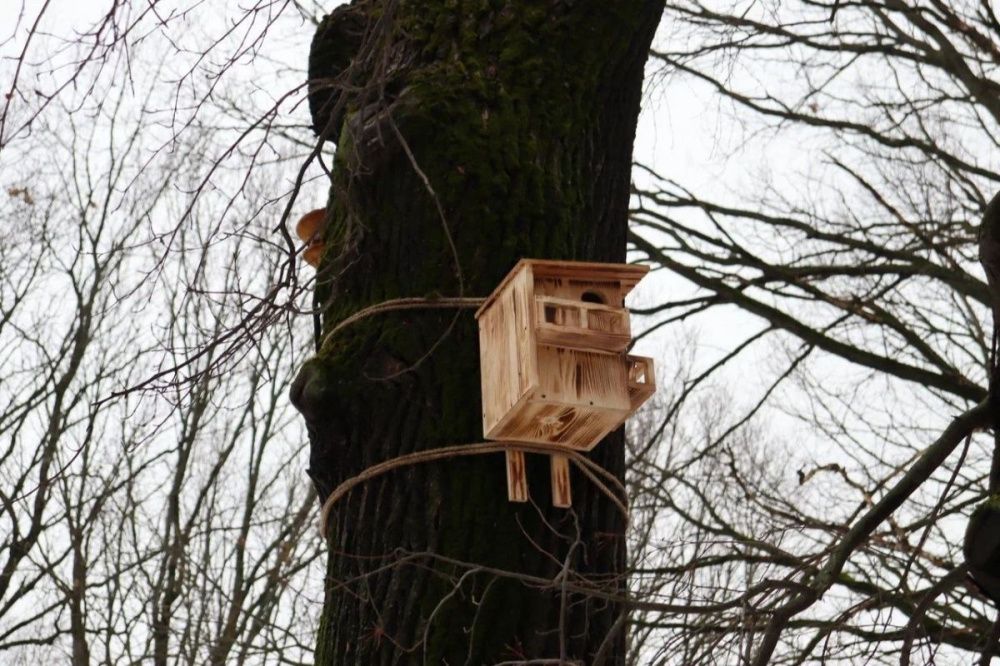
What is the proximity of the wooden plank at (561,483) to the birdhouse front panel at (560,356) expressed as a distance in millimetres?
44

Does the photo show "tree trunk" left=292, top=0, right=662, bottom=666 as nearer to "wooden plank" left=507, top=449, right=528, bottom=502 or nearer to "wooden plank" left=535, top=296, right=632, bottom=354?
"wooden plank" left=507, top=449, right=528, bottom=502

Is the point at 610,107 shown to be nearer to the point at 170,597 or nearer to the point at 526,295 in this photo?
the point at 526,295

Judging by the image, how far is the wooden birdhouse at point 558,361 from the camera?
2.92 m

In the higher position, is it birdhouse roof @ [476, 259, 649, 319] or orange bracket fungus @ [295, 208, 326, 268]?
orange bracket fungus @ [295, 208, 326, 268]

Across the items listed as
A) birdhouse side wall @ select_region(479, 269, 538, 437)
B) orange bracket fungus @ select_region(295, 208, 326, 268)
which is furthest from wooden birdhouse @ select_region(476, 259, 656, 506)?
orange bracket fungus @ select_region(295, 208, 326, 268)

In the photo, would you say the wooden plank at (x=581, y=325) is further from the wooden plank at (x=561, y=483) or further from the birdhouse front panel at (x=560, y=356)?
the wooden plank at (x=561, y=483)

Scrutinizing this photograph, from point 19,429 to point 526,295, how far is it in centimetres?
765

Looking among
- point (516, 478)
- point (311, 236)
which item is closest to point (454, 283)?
point (516, 478)

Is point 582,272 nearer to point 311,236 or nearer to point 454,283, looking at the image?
point 454,283

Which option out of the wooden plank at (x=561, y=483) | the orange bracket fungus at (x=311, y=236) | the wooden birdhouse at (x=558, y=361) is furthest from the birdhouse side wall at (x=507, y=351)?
the orange bracket fungus at (x=311, y=236)

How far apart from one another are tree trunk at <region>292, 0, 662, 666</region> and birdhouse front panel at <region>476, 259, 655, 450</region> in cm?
11

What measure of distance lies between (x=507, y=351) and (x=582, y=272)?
264mm

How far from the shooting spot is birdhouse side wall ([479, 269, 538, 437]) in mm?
2902

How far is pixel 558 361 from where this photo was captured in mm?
3018
